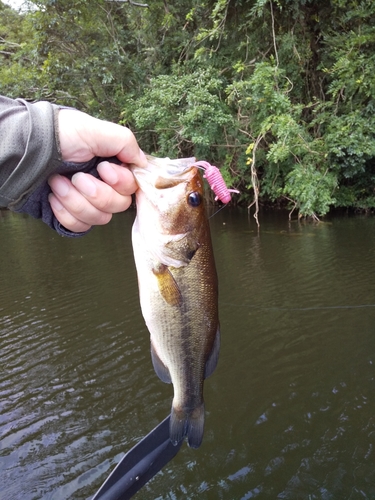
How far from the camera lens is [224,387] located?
5340mm

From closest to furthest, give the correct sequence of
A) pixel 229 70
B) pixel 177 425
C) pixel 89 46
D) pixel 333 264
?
pixel 177 425, pixel 333 264, pixel 229 70, pixel 89 46

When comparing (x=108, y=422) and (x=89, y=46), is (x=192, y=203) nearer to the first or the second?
(x=108, y=422)

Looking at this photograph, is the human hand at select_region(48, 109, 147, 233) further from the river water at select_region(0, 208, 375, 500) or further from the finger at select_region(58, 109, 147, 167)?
the river water at select_region(0, 208, 375, 500)

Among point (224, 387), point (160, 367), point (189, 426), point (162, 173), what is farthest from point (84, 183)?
point (224, 387)

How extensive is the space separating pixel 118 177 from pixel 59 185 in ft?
0.76

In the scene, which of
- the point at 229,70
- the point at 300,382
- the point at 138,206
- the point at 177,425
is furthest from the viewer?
the point at 229,70

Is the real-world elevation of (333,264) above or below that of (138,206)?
below

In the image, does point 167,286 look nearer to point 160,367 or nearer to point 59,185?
point 160,367

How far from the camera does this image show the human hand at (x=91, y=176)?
148 cm

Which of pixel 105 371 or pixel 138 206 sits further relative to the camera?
pixel 105 371

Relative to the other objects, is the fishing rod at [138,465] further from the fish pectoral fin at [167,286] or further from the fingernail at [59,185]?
the fingernail at [59,185]

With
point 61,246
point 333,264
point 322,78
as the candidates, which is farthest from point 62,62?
point 333,264

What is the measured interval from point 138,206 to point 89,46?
61.8ft

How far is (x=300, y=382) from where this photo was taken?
529 cm
